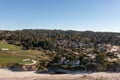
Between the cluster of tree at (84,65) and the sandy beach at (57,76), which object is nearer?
the sandy beach at (57,76)

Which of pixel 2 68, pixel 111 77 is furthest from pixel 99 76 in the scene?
pixel 2 68

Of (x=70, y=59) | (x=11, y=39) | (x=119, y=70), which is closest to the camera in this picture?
(x=119, y=70)

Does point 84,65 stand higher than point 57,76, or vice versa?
point 84,65

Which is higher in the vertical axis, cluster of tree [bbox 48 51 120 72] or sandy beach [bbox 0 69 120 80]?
cluster of tree [bbox 48 51 120 72]

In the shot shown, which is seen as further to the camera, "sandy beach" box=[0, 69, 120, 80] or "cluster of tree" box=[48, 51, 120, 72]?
"cluster of tree" box=[48, 51, 120, 72]

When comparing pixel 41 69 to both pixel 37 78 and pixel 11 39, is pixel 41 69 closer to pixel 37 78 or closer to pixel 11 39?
pixel 37 78

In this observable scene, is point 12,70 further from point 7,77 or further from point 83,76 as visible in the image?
point 83,76

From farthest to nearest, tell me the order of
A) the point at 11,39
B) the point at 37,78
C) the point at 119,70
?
1. the point at 11,39
2. the point at 119,70
3. the point at 37,78

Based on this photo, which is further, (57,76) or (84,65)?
(84,65)

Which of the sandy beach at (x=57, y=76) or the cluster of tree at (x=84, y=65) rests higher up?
the cluster of tree at (x=84, y=65)

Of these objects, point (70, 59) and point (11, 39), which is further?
point (11, 39)
